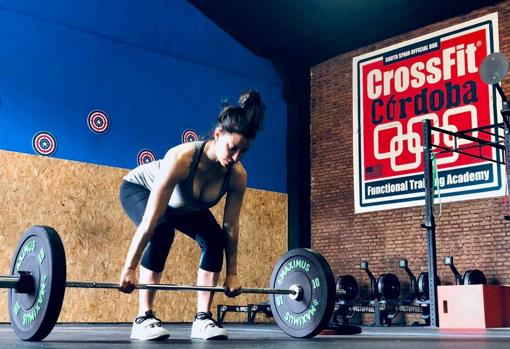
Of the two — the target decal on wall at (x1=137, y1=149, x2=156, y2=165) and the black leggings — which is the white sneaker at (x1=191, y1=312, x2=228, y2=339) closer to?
the black leggings

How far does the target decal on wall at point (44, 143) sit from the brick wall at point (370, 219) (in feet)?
9.99

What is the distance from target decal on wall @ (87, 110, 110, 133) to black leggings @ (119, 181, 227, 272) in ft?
11.1

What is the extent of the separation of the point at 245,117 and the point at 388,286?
4.23 m

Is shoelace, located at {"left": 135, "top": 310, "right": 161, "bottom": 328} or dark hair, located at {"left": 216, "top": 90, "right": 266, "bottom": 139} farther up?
dark hair, located at {"left": 216, "top": 90, "right": 266, "bottom": 139}

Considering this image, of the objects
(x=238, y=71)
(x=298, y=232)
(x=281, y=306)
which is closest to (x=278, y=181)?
(x=298, y=232)

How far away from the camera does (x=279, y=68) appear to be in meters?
7.45

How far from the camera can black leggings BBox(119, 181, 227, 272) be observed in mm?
2445

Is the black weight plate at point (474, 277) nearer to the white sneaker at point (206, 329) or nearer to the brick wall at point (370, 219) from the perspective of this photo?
the brick wall at point (370, 219)

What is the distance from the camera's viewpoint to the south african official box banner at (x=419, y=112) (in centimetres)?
597

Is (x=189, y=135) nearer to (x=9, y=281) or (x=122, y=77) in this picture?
(x=122, y=77)

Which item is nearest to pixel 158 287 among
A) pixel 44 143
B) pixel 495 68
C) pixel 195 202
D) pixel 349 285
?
pixel 195 202

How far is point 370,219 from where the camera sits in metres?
6.70

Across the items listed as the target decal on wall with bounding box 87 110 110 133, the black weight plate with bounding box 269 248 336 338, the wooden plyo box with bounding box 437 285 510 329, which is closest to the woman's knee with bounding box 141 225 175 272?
the black weight plate with bounding box 269 248 336 338

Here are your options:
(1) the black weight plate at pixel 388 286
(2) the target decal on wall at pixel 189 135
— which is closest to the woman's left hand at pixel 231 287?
(1) the black weight plate at pixel 388 286
